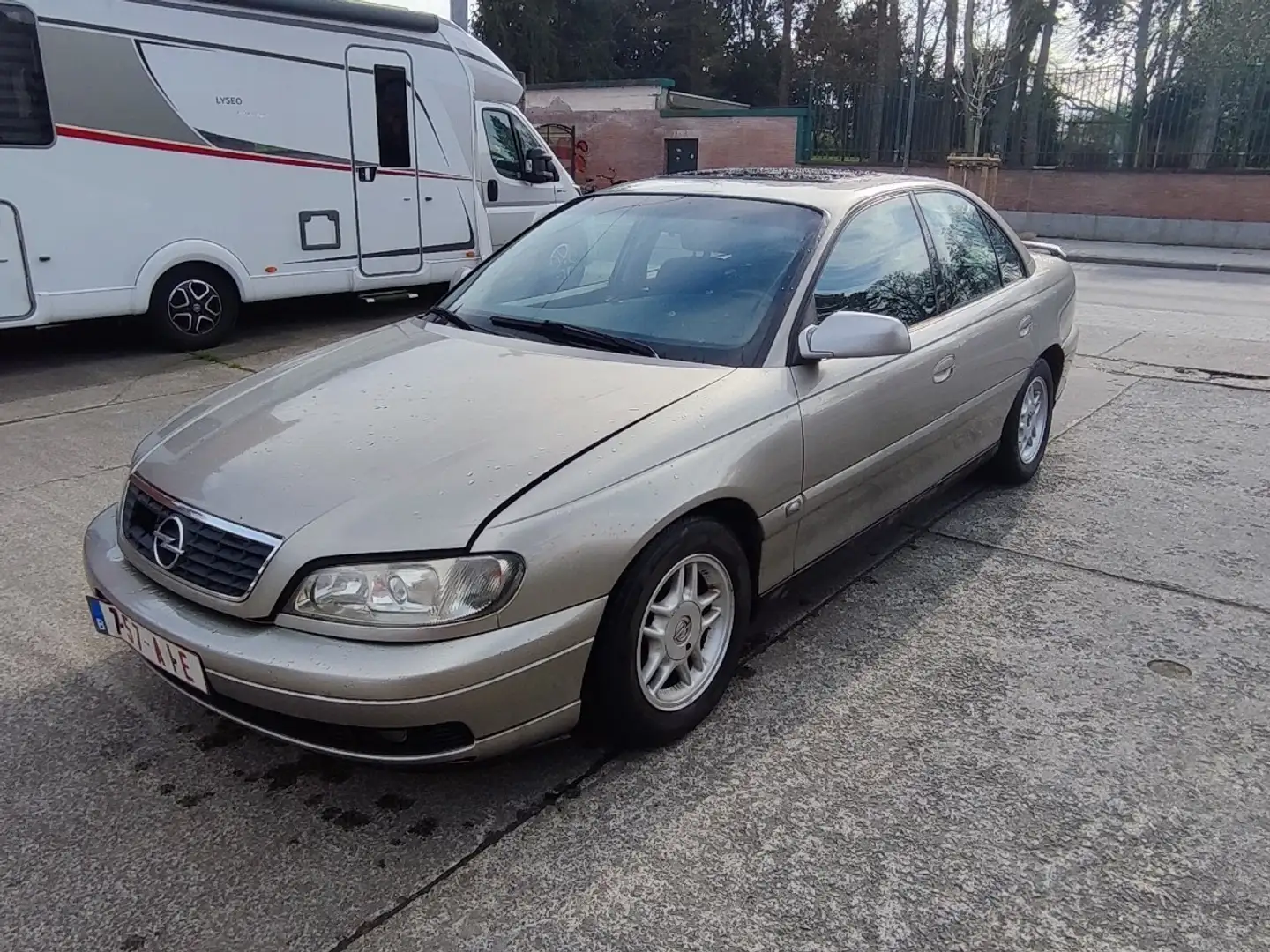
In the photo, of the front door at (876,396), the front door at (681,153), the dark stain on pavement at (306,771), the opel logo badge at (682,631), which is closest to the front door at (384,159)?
the front door at (876,396)

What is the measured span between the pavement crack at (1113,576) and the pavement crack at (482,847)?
2.32 m

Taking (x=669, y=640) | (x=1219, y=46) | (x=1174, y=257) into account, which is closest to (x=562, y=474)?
(x=669, y=640)

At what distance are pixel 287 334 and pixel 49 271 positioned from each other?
2303 millimetres

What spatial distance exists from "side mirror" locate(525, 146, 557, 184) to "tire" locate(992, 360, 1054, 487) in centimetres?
751

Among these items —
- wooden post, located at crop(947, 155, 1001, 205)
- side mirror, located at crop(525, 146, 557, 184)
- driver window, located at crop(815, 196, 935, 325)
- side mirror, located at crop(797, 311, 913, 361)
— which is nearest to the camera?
side mirror, located at crop(797, 311, 913, 361)

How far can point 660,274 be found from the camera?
371 centimetres

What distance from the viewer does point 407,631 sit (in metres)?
2.38

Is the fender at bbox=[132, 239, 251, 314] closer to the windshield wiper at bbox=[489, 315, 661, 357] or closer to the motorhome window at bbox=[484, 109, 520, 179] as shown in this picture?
the motorhome window at bbox=[484, 109, 520, 179]

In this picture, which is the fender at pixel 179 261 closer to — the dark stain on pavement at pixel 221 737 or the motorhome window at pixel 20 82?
the motorhome window at pixel 20 82

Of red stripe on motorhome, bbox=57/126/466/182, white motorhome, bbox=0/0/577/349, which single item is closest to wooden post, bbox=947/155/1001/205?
white motorhome, bbox=0/0/577/349

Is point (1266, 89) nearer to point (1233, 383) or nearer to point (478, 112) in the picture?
point (1233, 383)

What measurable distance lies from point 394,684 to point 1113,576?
3178mm

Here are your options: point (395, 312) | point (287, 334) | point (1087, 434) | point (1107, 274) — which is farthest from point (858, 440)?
point (1107, 274)

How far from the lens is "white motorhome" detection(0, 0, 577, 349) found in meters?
7.43
